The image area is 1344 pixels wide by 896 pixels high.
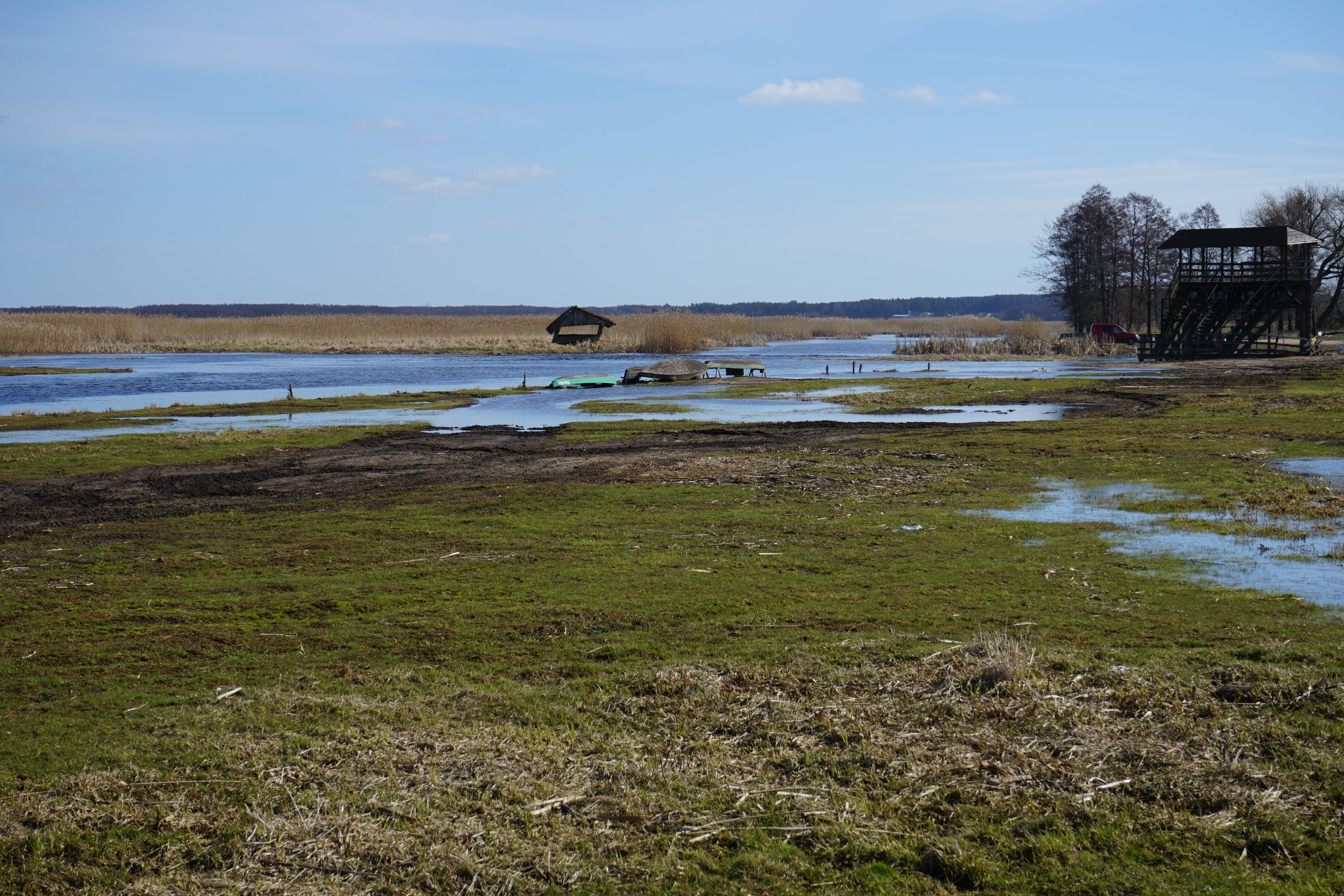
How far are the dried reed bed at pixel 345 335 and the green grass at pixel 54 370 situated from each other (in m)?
23.5

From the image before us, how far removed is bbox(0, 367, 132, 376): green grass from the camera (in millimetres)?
57750

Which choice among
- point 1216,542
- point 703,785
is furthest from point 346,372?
point 703,785

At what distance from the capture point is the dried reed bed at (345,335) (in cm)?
8975

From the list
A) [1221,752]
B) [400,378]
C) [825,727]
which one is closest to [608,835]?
[825,727]

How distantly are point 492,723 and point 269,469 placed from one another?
628 inches

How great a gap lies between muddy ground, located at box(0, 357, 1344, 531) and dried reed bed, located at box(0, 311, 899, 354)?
195 ft

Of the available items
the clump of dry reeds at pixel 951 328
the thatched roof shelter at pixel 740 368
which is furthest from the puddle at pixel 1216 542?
the clump of dry reeds at pixel 951 328

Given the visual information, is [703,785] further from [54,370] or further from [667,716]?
[54,370]

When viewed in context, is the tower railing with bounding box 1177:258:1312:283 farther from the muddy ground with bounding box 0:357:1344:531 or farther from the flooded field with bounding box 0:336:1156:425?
the muddy ground with bounding box 0:357:1344:531

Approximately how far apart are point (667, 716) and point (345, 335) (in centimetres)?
10265

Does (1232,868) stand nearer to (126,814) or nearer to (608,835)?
(608,835)

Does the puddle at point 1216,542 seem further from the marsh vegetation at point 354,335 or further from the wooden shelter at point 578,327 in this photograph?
the wooden shelter at point 578,327

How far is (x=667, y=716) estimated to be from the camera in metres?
7.07

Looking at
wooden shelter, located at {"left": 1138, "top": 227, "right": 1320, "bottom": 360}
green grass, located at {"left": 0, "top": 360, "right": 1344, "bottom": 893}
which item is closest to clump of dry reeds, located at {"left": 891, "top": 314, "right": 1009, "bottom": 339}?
wooden shelter, located at {"left": 1138, "top": 227, "right": 1320, "bottom": 360}
